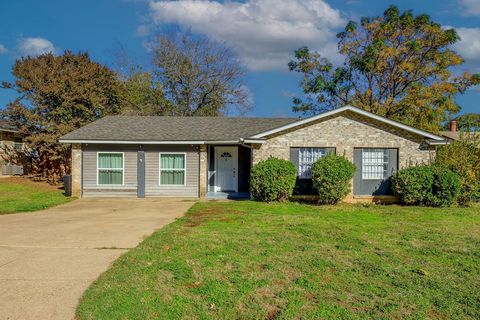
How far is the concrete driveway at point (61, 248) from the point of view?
190 inches

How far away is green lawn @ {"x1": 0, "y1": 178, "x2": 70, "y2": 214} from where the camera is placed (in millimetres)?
13977

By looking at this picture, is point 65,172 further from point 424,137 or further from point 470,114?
point 470,114

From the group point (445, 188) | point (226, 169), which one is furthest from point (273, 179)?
point (445, 188)

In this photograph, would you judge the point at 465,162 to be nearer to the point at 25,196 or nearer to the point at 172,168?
the point at 172,168

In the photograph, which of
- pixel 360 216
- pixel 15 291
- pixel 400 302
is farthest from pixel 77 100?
pixel 400 302

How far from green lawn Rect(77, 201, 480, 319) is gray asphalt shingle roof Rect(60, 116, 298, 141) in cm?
765

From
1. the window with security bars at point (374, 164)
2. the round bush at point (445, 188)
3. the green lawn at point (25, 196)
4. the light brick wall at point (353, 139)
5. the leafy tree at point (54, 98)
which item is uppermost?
the leafy tree at point (54, 98)

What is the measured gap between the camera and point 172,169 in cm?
1723

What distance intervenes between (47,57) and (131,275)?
913 inches

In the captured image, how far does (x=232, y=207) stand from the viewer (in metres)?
13.8

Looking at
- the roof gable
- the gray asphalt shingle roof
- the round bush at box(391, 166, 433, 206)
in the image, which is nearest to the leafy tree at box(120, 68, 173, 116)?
the gray asphalt shingle roof

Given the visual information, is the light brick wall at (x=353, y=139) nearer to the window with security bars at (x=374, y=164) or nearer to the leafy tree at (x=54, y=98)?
the window with security bars at (x=374, y=164)

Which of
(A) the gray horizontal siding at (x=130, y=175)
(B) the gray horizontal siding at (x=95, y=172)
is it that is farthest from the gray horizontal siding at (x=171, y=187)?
(B) the gray horizontal siding at (x=95, y=172)

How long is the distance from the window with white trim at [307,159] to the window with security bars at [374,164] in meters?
1.74
